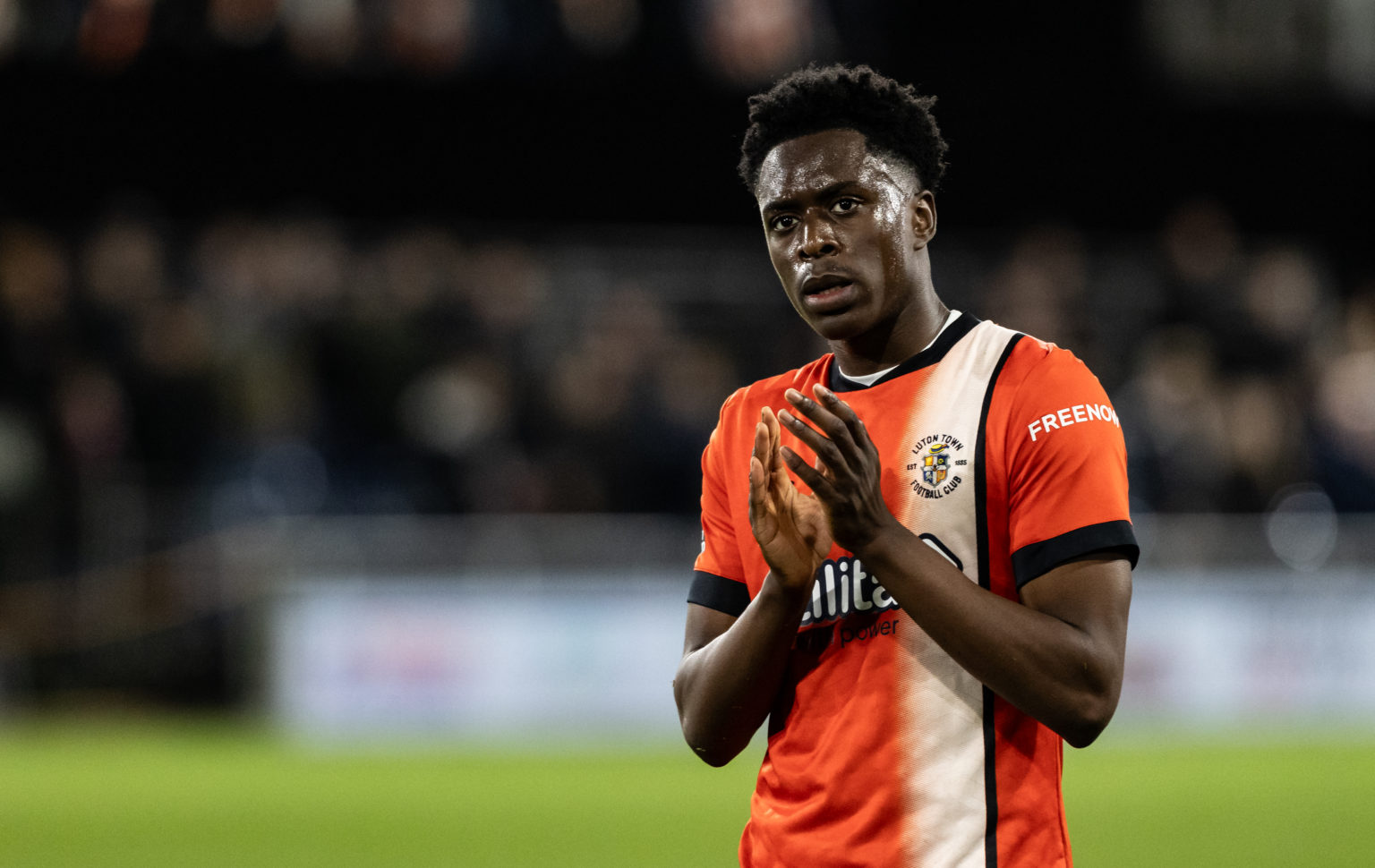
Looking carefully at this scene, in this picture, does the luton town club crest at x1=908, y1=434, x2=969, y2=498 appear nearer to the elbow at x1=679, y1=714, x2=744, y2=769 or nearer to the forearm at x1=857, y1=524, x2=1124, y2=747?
the forearm at x1=857, y1=524, x2=1124, y2=747

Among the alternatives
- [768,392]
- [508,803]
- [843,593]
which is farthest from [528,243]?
[843,593]

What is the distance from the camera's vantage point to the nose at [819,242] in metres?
3.11

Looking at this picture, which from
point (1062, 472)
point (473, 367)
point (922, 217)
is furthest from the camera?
point (473, 367)

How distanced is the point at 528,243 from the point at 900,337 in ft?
40.2

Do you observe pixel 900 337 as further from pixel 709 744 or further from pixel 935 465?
pixel 709 744

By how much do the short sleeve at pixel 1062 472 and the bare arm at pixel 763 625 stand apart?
0.34 metres

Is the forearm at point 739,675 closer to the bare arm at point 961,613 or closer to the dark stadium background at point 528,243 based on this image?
the bare arm at point 961,613

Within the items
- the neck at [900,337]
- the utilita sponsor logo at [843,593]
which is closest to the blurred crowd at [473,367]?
the neck at [900,337]

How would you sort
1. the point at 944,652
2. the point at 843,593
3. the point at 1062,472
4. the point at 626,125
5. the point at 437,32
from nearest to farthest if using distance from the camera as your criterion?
1. the point at 1062,472
2. the point at 944,652
3. the point at 843,593
4. the point at 437,32
5. the point at 626,125

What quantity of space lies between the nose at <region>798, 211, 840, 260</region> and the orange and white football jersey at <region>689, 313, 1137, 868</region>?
0.94 feet

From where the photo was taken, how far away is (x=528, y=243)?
1523cm

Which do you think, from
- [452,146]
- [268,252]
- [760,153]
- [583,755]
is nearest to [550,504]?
[583,755]

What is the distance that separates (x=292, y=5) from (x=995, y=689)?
42.6ft

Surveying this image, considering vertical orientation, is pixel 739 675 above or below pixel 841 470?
below
